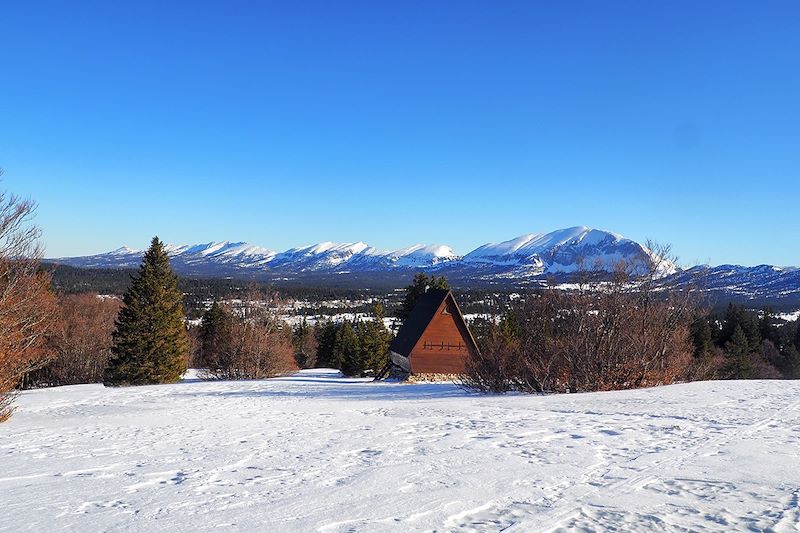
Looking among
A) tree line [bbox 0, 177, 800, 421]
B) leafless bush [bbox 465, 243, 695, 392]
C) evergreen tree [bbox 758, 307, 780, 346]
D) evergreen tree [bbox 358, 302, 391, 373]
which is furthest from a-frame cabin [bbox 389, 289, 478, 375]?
evergreen tree [bbox 758, 307, 780, 346]

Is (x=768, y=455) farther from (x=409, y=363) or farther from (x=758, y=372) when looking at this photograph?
(x=758, y=372)

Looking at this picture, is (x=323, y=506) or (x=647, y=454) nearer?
(x=323, y=506)

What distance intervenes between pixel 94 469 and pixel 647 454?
7.92 metres

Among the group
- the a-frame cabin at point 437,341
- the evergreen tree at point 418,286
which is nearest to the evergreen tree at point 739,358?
the a-frame cabin at point 437,341

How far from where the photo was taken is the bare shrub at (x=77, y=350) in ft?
133

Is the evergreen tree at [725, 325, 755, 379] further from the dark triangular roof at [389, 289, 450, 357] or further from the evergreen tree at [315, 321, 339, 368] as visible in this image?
the evergreen tree at [315, 321, 339, 368]

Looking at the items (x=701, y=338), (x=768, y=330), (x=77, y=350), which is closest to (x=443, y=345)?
(x=701, y=338)

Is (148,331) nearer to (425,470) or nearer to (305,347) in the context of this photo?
(425,470)

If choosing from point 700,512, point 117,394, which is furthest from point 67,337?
point 700,512

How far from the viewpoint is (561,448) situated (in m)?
8.24

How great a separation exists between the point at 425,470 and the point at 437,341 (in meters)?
25.2

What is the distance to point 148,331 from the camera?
103 feet

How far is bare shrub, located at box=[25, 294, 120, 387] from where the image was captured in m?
40.6

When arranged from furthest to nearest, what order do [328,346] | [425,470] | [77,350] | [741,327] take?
[328,346] < [741,327] < [77,350] < [425,470]
